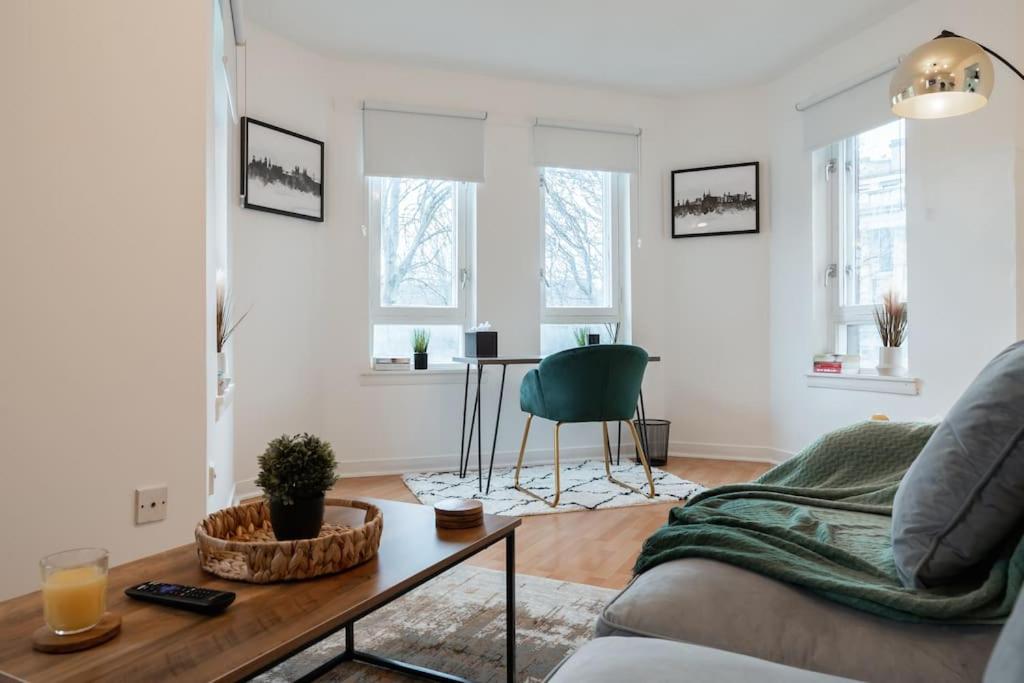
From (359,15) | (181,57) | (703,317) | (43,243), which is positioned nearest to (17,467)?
(43,243)

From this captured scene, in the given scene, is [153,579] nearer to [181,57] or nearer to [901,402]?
[181,57]

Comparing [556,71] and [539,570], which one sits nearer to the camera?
[539,570]

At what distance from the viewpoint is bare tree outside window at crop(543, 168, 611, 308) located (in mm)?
4758

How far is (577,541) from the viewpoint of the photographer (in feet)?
9.25

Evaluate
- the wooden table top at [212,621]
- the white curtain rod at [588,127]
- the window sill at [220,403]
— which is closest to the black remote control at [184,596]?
the wooden table top at [212,621]

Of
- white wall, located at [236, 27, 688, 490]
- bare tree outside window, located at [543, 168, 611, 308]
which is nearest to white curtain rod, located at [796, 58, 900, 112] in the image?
white wall, located at [236, 27, 688, 490]

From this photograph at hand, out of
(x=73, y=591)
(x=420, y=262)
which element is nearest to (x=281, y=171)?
(x=420, y=262)

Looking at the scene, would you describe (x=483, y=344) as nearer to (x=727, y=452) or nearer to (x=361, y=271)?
(x=361, y=271)

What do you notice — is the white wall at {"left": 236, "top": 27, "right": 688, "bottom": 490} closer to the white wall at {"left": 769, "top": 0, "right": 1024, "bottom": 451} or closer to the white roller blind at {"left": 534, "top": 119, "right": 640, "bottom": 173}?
the white roller blind at {"left": 534, "top": 119, "right": 640, "bottom": 173}

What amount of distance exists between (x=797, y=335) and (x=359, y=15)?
3316mm

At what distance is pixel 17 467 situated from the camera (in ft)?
5.56

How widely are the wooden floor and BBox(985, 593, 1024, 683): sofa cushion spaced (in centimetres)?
181

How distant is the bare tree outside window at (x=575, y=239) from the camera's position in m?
4.76

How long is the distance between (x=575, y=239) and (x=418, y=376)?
1.51 meters
